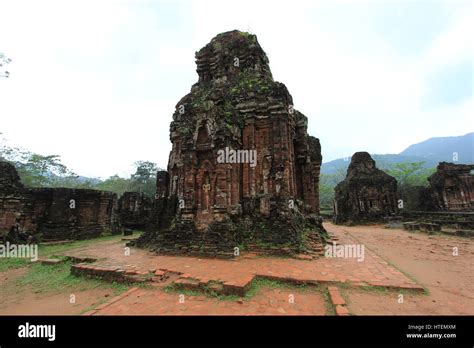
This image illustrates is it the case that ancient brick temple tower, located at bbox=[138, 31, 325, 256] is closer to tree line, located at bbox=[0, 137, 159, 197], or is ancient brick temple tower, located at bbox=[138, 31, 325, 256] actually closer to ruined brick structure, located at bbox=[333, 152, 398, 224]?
ruined brick structure, located at bbox=[333, 152, 398, 224]

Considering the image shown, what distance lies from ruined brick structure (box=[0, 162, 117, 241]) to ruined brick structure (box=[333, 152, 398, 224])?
23779mm

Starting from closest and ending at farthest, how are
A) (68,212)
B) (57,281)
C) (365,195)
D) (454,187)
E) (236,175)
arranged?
(57,281) < (236,175) < (68,212) < (454,187) < (365,195)

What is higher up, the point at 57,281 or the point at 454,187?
the point at 454,187

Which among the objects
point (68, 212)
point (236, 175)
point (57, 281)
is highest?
point (236, 175)

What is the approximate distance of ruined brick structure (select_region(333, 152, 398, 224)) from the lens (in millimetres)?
24477

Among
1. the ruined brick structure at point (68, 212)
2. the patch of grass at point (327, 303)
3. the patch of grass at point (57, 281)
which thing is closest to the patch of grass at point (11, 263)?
the patch of grass at point (57, 281)

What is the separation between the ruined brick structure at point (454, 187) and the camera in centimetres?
2330

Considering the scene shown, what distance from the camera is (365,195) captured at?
25.2 metres

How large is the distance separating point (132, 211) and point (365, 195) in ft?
78.5

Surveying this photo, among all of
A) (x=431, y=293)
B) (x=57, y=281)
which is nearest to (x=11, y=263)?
(x=57, y=281)

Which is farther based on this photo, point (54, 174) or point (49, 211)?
point (54, 174)

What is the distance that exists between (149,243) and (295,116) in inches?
374

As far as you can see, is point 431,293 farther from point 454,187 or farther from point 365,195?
point 454,187
